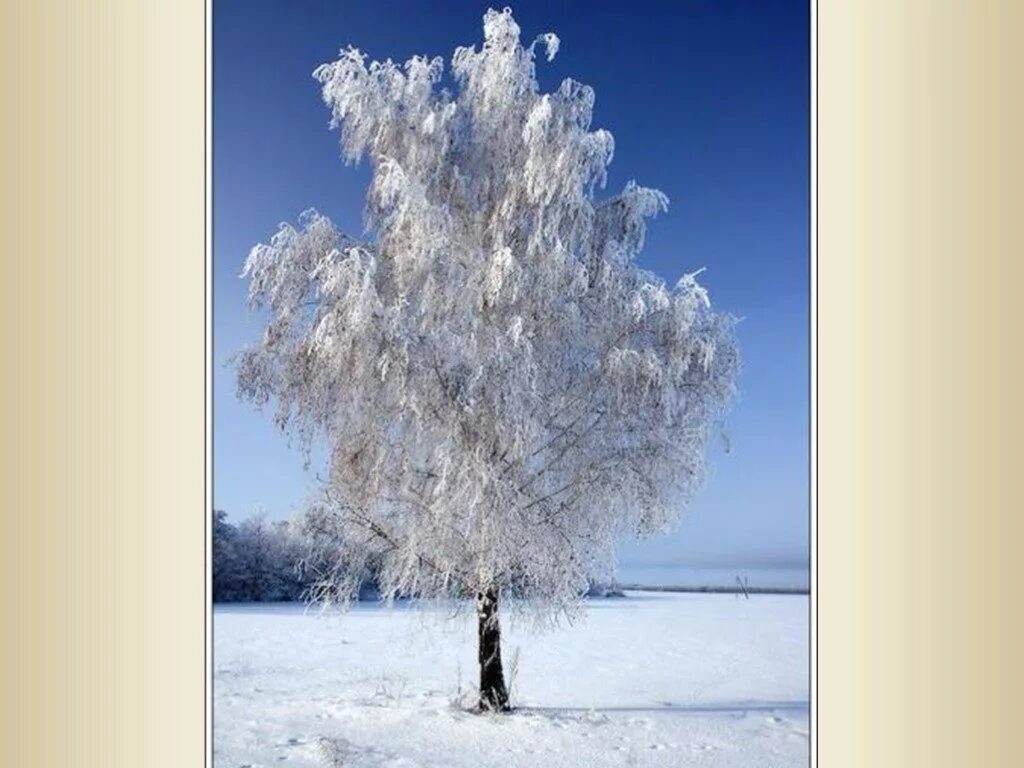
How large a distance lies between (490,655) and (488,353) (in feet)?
3.09

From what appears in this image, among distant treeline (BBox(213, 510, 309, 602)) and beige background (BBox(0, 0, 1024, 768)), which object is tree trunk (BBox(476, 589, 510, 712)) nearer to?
distant treeline (BBox(213, 510, 309, 602))

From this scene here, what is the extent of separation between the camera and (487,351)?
3449 mm

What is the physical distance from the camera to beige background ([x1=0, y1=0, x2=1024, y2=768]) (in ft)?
10.2

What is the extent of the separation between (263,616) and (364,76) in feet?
5.64

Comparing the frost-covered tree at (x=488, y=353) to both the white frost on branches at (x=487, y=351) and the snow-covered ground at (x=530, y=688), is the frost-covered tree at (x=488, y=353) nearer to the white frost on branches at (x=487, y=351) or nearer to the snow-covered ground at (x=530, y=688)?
the white frost on branches at (x=487, y=351)

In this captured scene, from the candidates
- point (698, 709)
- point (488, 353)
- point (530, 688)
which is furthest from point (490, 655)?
point (488, 353)

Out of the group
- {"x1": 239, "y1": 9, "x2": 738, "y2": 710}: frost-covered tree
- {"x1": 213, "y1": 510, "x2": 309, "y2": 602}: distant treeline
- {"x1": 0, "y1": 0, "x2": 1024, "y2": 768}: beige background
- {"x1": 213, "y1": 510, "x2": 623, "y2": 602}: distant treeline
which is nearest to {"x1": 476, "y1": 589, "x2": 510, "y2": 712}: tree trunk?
{"x1": 239, "y1": 9, "x2": 738, "y2": 710}: frost-covered tree

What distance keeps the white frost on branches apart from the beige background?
373 millimetres

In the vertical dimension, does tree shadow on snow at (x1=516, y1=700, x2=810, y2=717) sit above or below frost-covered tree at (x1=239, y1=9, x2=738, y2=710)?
below
